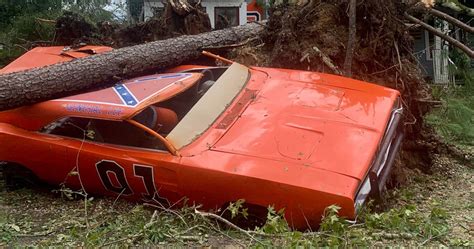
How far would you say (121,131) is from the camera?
16.7 feet

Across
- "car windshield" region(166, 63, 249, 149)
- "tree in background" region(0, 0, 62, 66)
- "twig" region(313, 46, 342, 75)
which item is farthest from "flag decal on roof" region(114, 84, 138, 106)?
"tree in background" region(0, 0, 62, 66)

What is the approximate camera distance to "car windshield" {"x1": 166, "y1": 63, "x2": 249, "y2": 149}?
479 centimetres

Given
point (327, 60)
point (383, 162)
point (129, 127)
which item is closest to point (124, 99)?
point (129, 127)

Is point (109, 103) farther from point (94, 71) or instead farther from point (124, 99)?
point (94, 71)

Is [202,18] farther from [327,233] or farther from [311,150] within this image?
[327,233]

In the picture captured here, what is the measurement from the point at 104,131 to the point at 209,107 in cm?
99

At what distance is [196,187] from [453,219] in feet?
6.51

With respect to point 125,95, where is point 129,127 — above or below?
below

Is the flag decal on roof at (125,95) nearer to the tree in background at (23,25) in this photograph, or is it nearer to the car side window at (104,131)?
the car side window at (104,131)

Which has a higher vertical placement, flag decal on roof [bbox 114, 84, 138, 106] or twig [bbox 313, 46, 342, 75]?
twig [bbox 313, 46, 342, 75]

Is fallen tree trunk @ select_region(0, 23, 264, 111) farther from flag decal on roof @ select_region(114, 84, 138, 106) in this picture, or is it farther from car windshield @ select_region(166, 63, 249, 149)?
car windshield @ select_region(166, 63, 249, 149)

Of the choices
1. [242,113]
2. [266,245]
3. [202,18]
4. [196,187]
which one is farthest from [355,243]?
[202,18]

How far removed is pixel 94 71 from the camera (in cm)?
653

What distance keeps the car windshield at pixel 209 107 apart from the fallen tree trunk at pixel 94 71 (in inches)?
51.7
